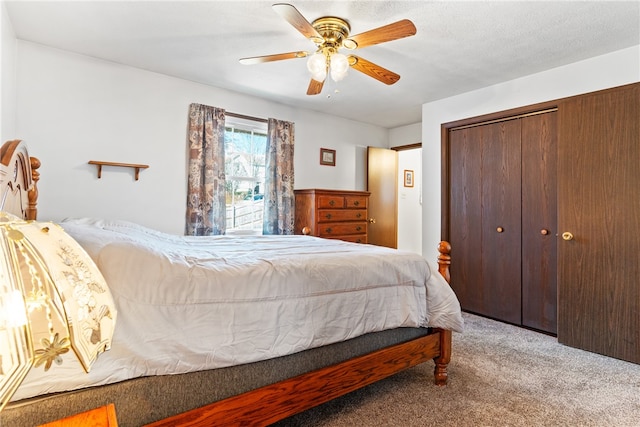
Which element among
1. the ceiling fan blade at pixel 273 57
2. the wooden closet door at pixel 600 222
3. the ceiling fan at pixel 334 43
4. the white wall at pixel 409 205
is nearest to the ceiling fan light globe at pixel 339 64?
the ceiling fan at pixel 334 43

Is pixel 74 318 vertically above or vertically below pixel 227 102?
below

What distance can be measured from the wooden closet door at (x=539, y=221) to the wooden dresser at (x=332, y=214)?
5.89 feet

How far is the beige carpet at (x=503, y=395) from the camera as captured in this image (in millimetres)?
1746

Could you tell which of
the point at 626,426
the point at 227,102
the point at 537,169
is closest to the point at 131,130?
the point at 227,102

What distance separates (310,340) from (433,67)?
8.76 feet

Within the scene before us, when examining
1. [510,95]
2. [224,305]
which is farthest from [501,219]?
[224,305]

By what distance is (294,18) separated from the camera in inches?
72.8

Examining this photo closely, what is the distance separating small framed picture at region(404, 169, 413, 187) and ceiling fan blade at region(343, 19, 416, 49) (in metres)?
4.14

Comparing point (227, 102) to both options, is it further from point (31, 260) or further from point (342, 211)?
point (31, 260)

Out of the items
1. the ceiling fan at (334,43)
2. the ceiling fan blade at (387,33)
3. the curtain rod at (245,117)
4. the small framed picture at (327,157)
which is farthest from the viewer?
the small framed picture at (327,157)

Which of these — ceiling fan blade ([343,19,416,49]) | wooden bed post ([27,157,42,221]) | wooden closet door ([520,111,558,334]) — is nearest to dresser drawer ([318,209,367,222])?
wooden closet door ([520,111,558,334])

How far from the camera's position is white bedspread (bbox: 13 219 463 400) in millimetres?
1148

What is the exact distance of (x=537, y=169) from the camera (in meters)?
3.22

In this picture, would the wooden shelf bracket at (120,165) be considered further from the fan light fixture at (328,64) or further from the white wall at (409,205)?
the white wall at (409,205)
